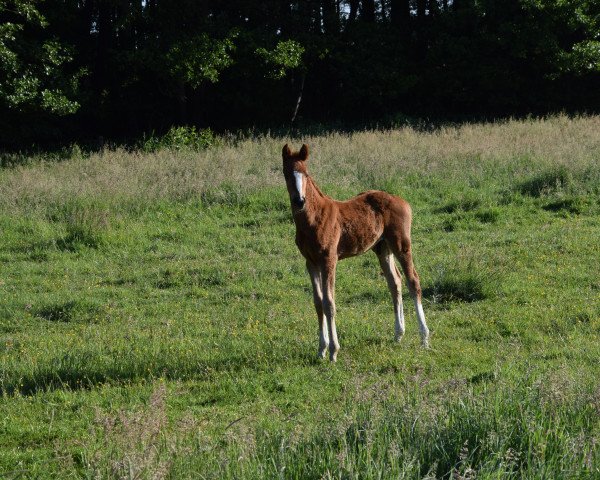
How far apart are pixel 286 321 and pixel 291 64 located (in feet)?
71.9

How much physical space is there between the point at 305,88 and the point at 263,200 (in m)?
20.4

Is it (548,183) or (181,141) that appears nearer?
(548,183)

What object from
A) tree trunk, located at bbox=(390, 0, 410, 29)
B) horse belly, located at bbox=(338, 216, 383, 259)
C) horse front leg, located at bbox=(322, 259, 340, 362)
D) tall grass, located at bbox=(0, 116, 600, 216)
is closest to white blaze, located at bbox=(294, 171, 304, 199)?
horse front leg, located at bbox=(322, 259, 340, 362)

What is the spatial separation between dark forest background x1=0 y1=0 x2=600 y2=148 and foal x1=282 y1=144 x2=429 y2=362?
19957 millimetres

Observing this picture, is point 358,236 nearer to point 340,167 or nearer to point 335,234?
point 335,234

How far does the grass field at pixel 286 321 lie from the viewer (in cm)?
522

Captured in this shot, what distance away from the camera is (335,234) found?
873 centimetres

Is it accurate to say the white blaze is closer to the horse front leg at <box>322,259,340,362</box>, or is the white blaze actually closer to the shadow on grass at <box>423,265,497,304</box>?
the horse front leg at <box>322,259,340,362</box>

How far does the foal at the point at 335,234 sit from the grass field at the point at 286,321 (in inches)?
20.0

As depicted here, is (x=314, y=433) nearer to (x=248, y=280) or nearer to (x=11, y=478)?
(x=11, y=478)

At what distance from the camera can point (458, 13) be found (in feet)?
109

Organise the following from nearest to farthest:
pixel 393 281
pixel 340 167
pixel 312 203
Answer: pixel 312 203 < pixel 393 281 < pixel 340 167

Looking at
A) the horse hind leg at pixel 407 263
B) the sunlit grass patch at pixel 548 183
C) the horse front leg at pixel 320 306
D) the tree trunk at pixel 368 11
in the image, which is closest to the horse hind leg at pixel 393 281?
the horse hind leg at pixel 407 263

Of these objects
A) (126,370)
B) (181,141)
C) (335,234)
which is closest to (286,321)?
(335,234)
